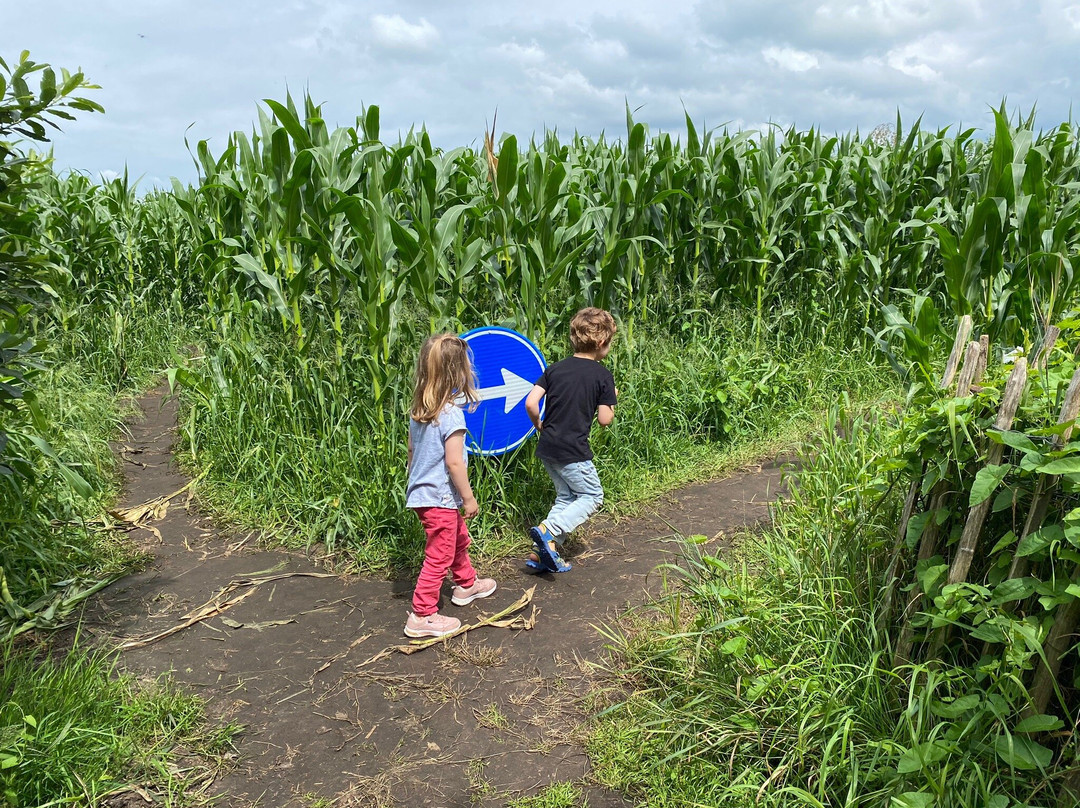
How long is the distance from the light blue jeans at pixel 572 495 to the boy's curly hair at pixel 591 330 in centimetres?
69

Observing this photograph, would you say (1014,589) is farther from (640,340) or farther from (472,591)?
(640,340)

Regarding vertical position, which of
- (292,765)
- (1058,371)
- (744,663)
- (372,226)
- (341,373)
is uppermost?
(372,226)

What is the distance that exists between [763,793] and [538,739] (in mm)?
910

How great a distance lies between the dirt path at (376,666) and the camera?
2881 millimetres

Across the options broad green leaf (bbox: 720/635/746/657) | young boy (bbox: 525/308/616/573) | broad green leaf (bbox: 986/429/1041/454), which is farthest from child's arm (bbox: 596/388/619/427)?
broad green leaf (bbox: 986/429/1041/454)

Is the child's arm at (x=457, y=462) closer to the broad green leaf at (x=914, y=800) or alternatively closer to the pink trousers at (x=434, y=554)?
the pink trousers at (x=434, y=554)

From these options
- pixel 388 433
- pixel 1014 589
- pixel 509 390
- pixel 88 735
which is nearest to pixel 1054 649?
pixel 1014 589

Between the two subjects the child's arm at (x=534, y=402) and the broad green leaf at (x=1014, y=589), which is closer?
the broad green leaf at (x=1014, y=589)

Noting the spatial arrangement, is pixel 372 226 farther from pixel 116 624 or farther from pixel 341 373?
pixel 116 624

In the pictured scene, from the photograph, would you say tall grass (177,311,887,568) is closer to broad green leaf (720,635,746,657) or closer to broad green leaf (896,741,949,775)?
broad green leaf (720,635,746,657)

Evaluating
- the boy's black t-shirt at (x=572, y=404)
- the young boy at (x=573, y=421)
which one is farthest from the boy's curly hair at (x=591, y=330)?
the boy's black t-shirt at (x=572, y=404)

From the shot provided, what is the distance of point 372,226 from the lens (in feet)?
14.8

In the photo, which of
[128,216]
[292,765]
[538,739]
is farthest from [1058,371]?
[128,216]

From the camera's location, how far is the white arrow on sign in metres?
4.54
